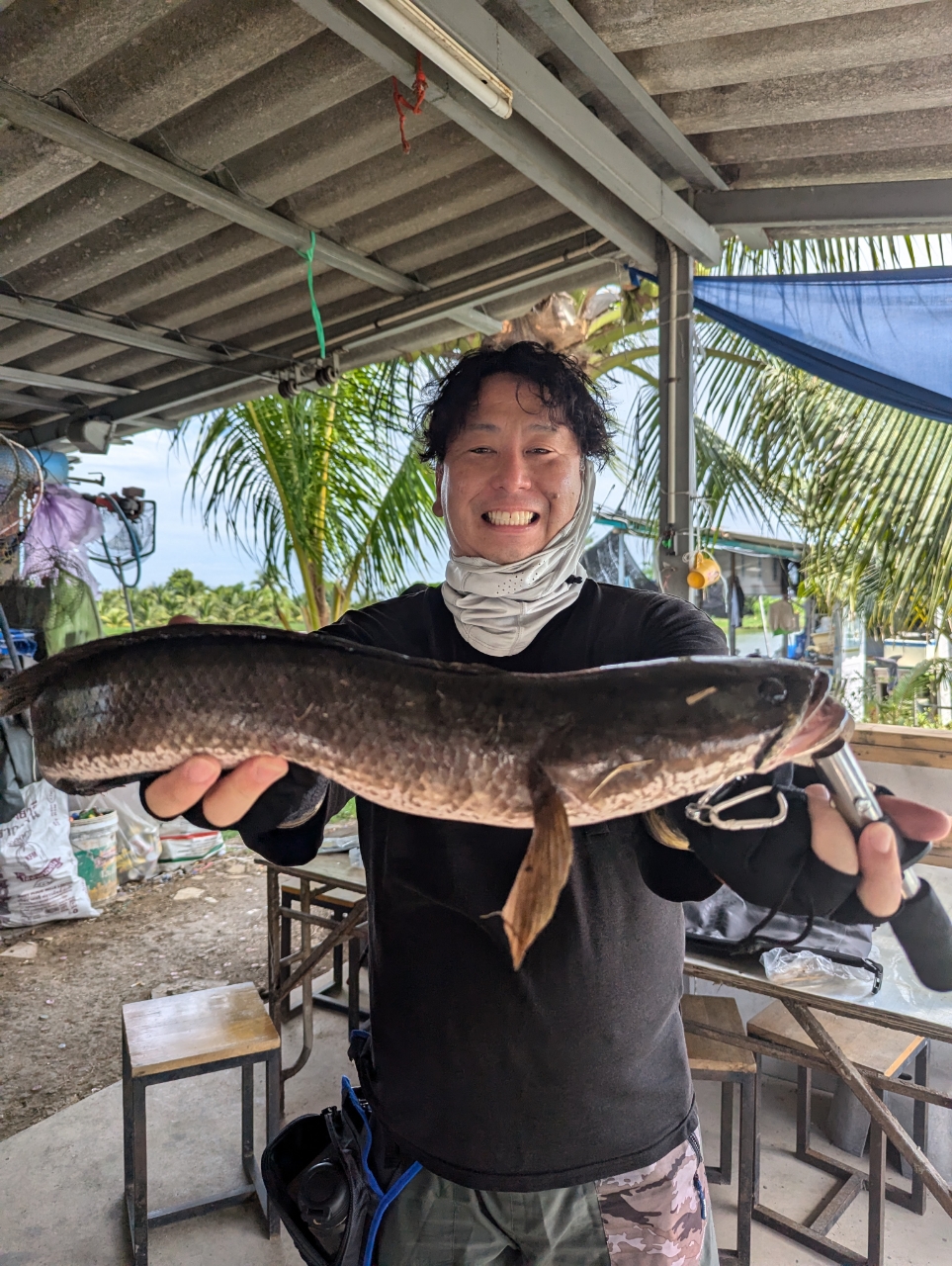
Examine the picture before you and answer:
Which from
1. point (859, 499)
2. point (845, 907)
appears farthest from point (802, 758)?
point (859, 499)

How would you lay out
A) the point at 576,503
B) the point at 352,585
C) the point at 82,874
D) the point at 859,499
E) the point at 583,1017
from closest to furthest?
the point at 583,1017
the point at 576,503
the point at 859,499
the point at 82,874
the point at 352,585

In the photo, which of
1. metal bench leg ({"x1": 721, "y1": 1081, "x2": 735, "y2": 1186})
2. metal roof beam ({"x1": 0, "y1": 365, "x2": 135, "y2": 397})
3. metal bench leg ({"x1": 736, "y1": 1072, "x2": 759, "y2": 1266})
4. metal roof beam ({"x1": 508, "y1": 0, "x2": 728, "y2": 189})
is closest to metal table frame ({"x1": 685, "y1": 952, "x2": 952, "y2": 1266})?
metal bench leg ({"x1": 721, "y1": 1081, "x2": 735, "y2": 1186})

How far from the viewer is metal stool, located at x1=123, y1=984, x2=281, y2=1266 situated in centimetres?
349

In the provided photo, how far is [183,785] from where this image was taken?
1.46 metres

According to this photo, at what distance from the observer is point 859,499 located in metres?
6.04

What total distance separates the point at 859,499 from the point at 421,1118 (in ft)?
18.0

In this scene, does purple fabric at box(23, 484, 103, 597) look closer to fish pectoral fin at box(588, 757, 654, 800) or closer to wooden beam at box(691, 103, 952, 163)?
wooden beam at box(691, 103, 952, 163)

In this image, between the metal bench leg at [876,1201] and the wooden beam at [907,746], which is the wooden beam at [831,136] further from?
the metal bench leg at [876,1201]

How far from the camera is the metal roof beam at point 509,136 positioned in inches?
105

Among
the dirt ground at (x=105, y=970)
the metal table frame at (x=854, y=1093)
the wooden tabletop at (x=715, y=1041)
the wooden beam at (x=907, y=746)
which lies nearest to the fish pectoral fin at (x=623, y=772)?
the metal table frame at (x=854, y=1093)

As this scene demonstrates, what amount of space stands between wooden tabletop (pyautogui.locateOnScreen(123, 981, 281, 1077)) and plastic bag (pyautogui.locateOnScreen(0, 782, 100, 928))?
374 cm

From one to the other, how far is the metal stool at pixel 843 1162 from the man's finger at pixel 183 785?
3.03 m

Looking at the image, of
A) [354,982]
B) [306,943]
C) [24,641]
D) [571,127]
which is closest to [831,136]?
[571,127]

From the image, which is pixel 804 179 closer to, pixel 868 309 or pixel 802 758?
pixel 868 309
